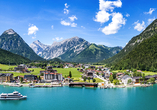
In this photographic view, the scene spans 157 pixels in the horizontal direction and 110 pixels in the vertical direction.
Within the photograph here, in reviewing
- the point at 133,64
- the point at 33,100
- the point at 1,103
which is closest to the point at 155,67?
the point at 133,64

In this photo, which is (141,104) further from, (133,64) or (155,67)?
(133,64)

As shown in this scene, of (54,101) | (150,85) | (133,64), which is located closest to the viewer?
(54,101)

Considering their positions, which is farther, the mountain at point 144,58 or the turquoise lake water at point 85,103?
the mountain at point 144,58

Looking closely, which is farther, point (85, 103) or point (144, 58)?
point (144, 58)

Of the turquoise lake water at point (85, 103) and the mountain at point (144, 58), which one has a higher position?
the mountain at point (144, 58)

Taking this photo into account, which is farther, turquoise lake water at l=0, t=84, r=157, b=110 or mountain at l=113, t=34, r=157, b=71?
mountain at l=113, t=34, r=157, b=71

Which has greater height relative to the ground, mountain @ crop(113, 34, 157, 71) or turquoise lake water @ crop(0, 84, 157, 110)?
mountain @ crop(113, 34, 157, 71)

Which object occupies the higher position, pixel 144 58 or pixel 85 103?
pixel 144 58

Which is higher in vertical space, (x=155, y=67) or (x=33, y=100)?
(x=155, y=67)
